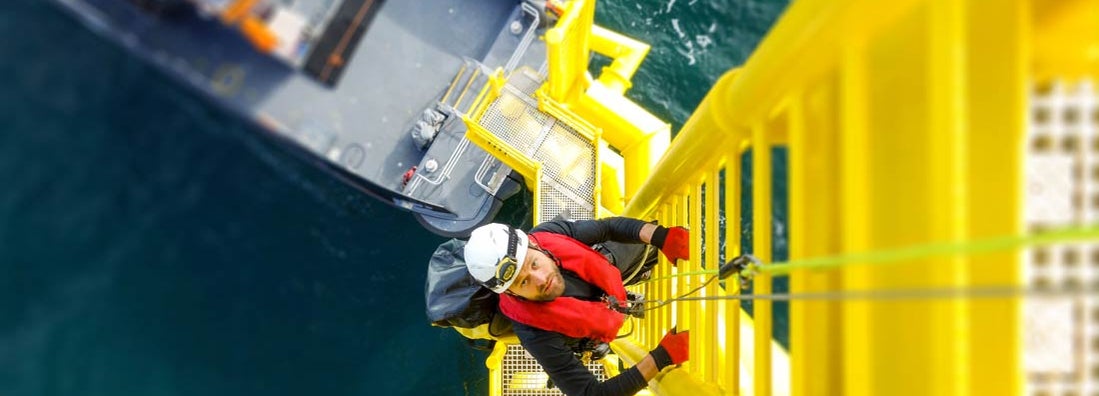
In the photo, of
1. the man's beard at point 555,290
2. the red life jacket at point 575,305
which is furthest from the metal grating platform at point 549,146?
the man's beard at point 555,290

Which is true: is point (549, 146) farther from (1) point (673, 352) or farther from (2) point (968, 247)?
(2) point (968, 247)

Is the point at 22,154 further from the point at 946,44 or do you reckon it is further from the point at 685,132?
the point at 946,44

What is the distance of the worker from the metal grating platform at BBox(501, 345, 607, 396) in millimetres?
1814

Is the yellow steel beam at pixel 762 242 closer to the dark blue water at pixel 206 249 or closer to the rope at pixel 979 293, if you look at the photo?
the rope at pixel 979 293

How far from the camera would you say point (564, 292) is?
3637 mm

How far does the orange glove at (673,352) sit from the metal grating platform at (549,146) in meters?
2.92

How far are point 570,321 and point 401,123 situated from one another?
585cm

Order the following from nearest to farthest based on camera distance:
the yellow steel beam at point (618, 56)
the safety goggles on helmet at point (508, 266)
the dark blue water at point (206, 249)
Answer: the safety goggles on helmet at point (508, 266) < the yellow steel beam at point (618, 56) < the dark blue water at point (206, 249)

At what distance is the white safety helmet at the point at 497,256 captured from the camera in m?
3.37

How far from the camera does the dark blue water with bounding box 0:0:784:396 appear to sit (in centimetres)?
748

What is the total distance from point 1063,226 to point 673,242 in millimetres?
2353

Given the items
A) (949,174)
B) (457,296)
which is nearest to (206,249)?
(457,296)

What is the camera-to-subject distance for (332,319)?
26.7 ft

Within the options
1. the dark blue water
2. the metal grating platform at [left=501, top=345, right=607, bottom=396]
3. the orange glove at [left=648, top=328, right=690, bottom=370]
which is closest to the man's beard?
the orange glove at [left=648, top=328, right=690, bottom=370]
